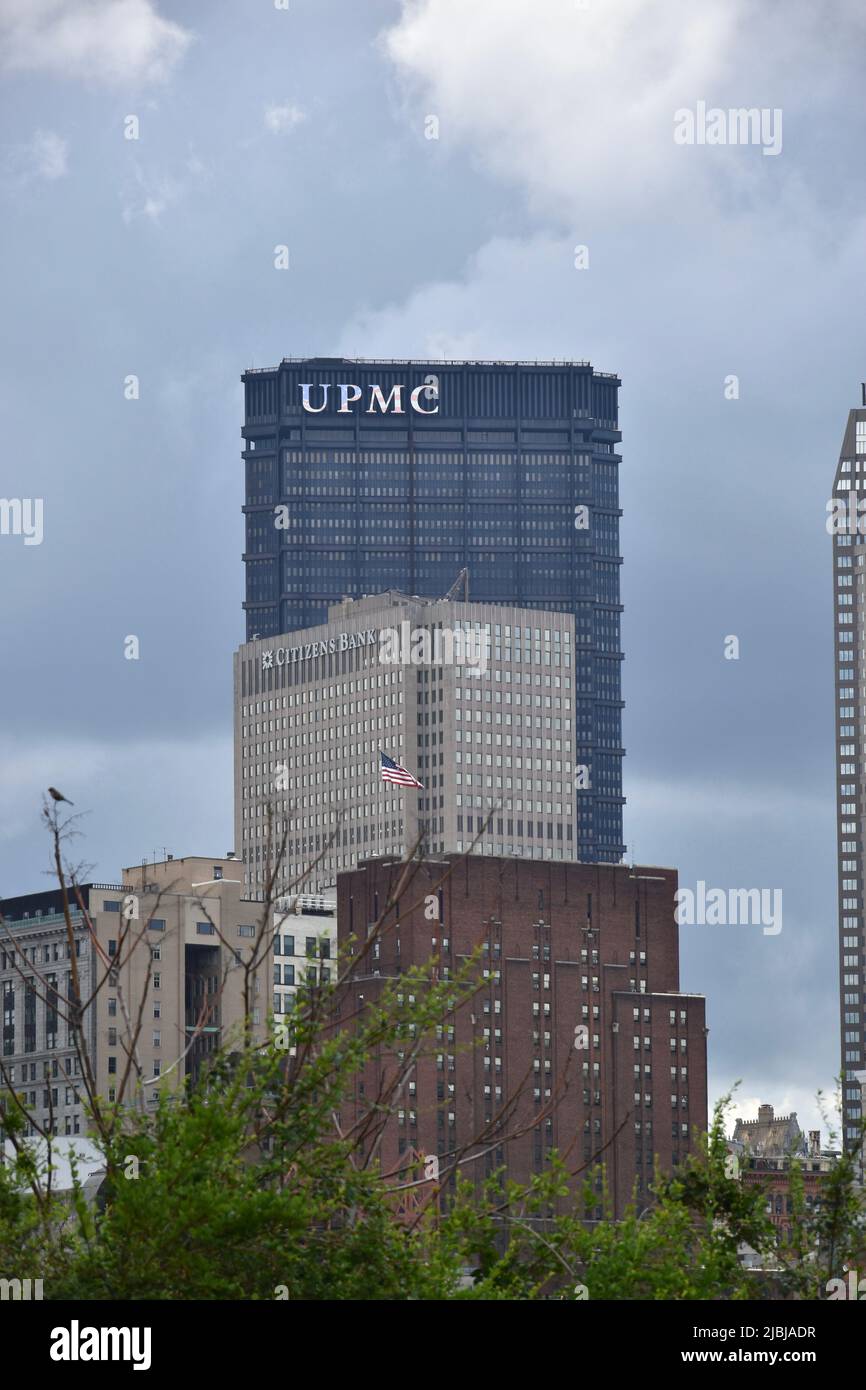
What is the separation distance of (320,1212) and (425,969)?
464 cm

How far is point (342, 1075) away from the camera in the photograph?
32.0 meters

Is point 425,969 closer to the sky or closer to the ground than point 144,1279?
closer to the sky

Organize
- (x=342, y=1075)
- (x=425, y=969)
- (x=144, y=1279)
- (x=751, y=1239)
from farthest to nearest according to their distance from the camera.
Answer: (x=751, y=1239) < (x=425, y=969) < (x=342, y=1075) < (x=144, y=1279)

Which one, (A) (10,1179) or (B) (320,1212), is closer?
(B) (320,1212)
